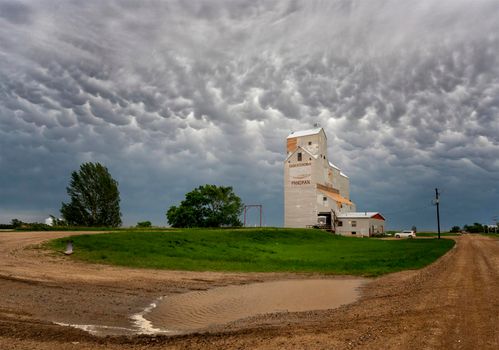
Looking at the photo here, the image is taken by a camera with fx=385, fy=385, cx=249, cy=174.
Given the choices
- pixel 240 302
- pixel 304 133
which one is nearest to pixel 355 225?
pixel 304 133

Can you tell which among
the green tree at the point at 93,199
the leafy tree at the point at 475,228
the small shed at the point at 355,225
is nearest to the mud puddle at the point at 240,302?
the green tree at the point at 93,199

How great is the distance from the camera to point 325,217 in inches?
3051

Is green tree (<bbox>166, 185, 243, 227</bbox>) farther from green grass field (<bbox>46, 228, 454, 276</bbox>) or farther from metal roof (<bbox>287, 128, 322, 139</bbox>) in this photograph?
green grass field (<bbox>46, 228, 454, 276</bbox>)

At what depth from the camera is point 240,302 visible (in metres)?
14.5

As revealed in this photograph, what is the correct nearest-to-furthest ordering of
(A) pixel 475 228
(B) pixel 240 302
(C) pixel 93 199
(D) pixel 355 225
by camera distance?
(B) pixel 240 302 → (C) pixel 93 199 → (D) pixel 355 225 → (A) pixel 475 228

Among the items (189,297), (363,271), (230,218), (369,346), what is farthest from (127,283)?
(230,218)

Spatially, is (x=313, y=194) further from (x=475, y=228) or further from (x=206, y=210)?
(x=475, y=228)

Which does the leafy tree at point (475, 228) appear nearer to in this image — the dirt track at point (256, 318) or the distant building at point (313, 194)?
the distant building at point (313, 194)

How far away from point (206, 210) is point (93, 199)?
75.6 ft

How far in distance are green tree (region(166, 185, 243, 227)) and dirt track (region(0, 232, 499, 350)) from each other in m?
57.0

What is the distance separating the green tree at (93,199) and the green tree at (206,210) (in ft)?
50.8

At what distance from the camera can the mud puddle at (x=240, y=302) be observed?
1142cm

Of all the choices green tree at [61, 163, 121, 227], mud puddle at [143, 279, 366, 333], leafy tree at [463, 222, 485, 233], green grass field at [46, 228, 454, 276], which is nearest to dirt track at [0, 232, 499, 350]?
mud puddle at [143, 279, 366, 333]

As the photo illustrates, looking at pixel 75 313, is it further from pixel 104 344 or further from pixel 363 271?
pixel 363 271
